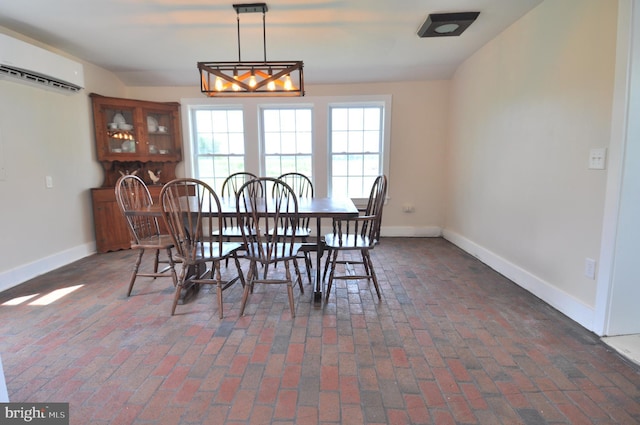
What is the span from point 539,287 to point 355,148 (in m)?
3.03

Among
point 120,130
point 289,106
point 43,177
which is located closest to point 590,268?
point 289,106

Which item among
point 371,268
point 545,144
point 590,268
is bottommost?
point 371,268

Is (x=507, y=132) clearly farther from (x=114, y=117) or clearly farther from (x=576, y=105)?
(x=114, y=117)

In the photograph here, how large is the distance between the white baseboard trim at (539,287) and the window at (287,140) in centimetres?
263

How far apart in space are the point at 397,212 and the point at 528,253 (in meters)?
2.20

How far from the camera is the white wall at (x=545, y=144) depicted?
6.84 feet

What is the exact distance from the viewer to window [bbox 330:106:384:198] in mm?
4750

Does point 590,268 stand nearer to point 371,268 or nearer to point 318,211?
point 371,268

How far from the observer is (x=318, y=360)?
1785mm

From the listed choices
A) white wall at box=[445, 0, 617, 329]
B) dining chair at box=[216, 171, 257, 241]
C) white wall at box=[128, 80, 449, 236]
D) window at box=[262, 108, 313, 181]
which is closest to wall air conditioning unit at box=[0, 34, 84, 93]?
white wall at box=[128, 80, 449, 236]

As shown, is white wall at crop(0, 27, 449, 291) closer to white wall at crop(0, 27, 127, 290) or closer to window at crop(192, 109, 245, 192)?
white wall at crop(0, 27, 127, 290)

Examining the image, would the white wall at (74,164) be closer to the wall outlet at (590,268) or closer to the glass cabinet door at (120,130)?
the glass cabinet door at (120,130)

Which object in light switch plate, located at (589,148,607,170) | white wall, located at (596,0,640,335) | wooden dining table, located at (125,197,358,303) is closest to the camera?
white wall, located at (596,0,640,335)

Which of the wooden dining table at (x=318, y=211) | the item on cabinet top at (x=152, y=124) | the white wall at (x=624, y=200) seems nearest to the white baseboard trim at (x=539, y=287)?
the white wall at (x=624, y=200)
